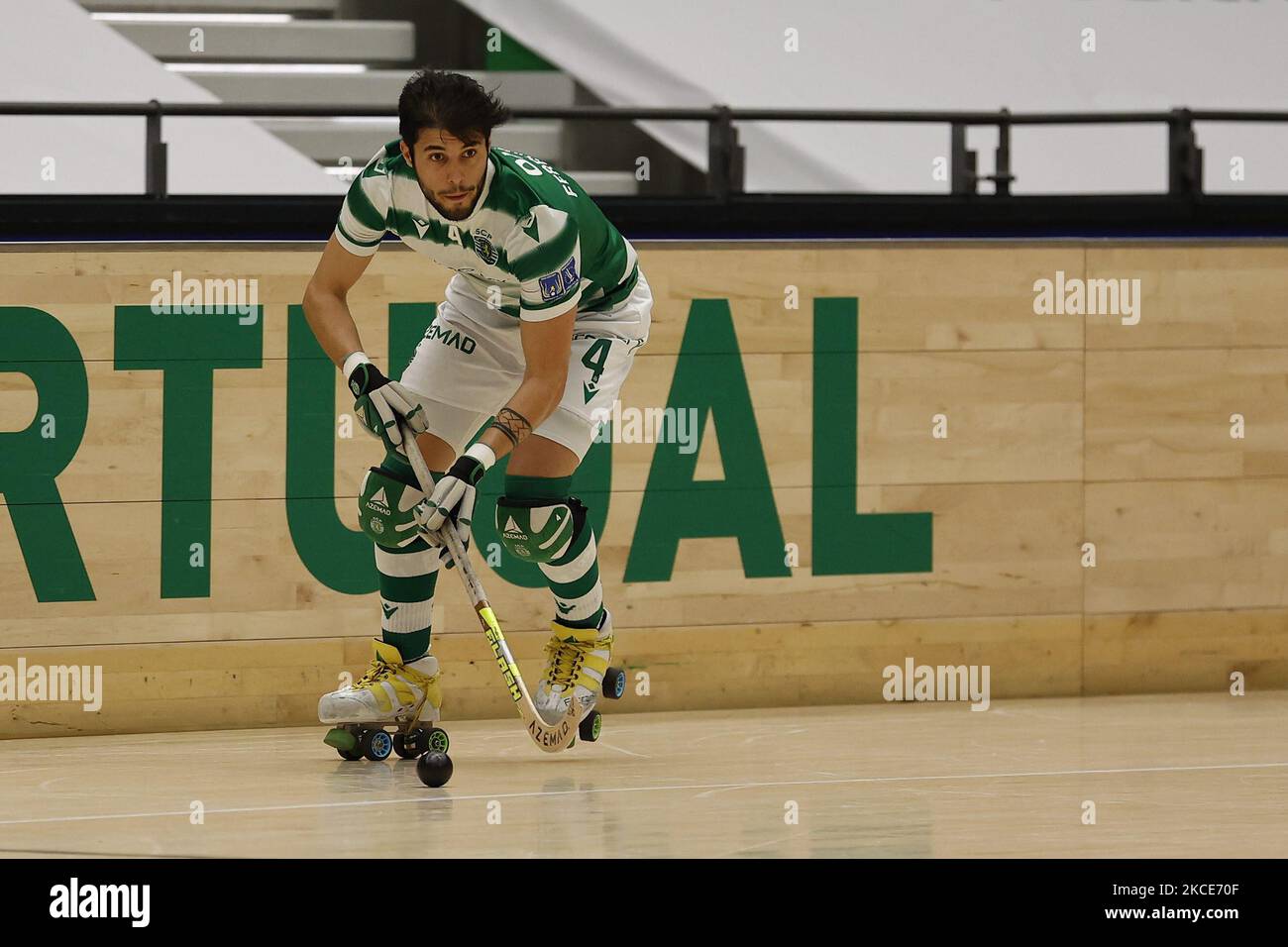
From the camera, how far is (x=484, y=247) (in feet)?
14.0

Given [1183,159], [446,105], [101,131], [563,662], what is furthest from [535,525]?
[1183,159]

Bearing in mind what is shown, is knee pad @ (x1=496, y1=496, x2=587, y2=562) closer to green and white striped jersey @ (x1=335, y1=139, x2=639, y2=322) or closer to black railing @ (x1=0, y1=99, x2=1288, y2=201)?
green and white striped jersey @ (x1=335, y1=139, x2=639, y2=322)

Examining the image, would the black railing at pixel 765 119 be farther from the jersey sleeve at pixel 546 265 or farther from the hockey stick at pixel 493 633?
the hockey stick at pixel 493 633

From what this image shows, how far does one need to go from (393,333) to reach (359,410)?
3.21 feet

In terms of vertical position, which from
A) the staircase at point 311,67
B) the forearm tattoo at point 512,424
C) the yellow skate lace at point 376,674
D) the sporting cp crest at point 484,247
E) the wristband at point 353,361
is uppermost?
the staircase at point 311,67

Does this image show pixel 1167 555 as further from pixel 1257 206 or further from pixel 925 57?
pixel 925 57

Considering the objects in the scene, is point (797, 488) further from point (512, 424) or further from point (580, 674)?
point (512, 424)

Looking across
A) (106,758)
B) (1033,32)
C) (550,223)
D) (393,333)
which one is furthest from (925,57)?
(106,758)

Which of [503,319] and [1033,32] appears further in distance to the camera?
[1033,32]

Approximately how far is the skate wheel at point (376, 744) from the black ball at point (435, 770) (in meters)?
0.34

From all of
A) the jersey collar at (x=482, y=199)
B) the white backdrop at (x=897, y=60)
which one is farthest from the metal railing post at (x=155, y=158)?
the white backdrop at (x=897, y=60)

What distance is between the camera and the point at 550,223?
13.6 feet

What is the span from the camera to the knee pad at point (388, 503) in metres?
4.34

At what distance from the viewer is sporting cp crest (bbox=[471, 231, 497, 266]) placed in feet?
13.9
